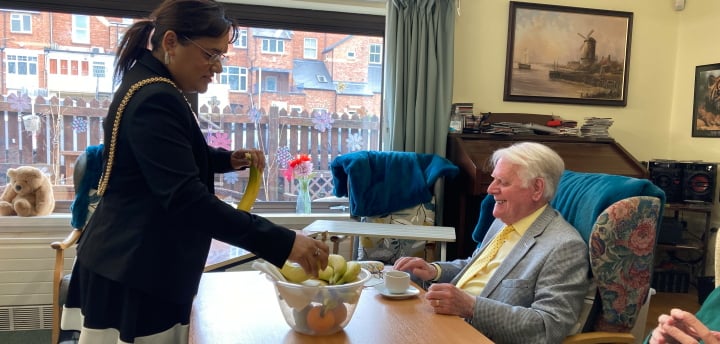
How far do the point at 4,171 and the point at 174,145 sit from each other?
2.80 m

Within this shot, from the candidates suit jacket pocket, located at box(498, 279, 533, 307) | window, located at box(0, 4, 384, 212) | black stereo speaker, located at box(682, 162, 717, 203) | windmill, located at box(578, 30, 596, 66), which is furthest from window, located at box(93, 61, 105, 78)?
black stereo speaker, located at box(682, 162, 717, 203)

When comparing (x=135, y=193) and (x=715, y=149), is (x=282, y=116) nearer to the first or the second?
(x=135, y=193)

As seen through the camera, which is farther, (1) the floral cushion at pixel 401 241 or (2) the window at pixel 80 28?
(2) the window at pixel 80 28

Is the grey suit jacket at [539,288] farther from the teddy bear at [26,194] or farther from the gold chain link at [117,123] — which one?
the teddy bear at [26,194]

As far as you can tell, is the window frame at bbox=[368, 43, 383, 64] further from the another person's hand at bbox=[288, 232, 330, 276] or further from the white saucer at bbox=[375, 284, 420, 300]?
the another person's hand at bbox=[288, 232, 330, 276]

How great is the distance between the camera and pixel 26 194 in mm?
3102

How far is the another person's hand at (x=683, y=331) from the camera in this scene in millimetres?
1140

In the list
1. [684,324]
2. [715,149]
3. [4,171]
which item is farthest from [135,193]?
[715,149]

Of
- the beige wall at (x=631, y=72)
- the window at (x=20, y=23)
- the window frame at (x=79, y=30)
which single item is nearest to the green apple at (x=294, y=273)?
the beige wall at (x=631, y=72)

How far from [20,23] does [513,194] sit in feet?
10.1

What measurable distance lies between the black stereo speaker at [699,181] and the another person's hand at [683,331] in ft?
9.51

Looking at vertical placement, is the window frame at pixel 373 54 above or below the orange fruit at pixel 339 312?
above

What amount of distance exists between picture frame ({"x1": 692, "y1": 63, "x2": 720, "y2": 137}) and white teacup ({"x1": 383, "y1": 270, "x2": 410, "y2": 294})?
130 inches

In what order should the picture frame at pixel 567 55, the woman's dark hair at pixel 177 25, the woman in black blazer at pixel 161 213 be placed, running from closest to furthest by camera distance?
the woman in black blazer at pixel 161 213, the woman's dark hair at pixel 177 25, the picture frame at pixel 567 55
